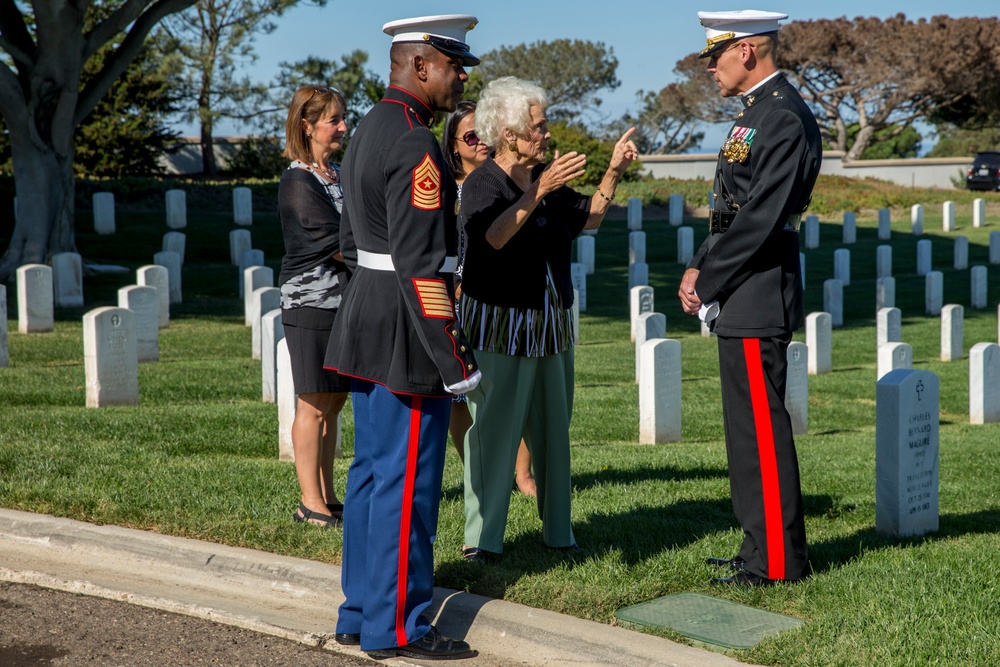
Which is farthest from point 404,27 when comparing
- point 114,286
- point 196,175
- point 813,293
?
point 196,175

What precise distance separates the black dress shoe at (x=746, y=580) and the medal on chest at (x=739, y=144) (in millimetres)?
1612

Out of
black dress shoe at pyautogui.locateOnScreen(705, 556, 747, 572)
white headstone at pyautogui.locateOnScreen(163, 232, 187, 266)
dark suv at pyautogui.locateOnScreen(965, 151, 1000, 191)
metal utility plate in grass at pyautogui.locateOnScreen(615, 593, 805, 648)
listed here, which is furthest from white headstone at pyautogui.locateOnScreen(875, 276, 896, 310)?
dark suv at pyautogui.locateOnScreen(965, 151, 1000, 191)

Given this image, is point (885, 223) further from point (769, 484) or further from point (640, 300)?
→ point (769, 484)

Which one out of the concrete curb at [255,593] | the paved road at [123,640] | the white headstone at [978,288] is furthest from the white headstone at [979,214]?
the paved road at [123,640]

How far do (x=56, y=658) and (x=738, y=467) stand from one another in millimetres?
2595

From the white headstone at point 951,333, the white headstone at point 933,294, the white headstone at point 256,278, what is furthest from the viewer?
the white headstone at point 933,294

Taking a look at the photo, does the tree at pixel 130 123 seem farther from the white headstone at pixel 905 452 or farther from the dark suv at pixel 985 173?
the dark suv at pixel 985 173

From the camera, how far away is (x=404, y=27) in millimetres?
3561

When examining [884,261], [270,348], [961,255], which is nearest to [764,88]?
[270,348]

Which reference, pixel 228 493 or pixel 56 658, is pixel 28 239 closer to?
pixel 228 493

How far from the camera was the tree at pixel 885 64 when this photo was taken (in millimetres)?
49406

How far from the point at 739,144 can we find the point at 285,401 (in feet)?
11.2

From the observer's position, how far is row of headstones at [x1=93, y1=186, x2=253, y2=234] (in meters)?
22.5

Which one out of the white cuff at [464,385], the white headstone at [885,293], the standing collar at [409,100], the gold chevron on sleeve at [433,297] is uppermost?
the standing collar at [409,100]
